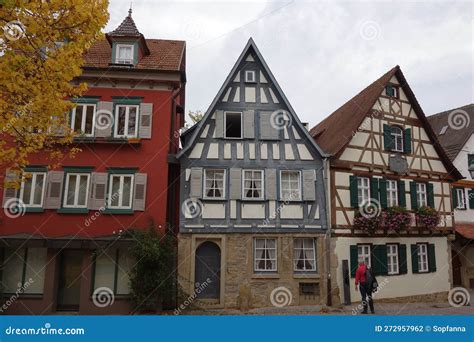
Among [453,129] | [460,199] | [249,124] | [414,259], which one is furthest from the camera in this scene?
[453,129]

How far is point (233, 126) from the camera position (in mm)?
15023

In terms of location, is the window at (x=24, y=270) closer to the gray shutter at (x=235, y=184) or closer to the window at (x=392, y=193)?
the gray shutter at (x=235, y=184)

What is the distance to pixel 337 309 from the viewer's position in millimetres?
12586

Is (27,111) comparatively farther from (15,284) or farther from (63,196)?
(15,284)

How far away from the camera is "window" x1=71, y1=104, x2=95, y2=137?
43.5 feet

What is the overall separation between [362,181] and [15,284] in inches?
548

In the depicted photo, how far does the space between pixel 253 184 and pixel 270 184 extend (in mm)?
686

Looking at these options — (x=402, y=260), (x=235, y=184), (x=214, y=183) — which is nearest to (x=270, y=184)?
(x=235, y=184)

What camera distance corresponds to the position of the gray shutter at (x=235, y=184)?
533 inches

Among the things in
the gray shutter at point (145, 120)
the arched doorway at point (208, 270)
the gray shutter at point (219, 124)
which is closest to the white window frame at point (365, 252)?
the arched doorway at point (208, 270)

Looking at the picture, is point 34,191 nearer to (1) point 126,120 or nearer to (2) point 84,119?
(2) point 84,119

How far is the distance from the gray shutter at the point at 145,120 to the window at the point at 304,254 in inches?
284

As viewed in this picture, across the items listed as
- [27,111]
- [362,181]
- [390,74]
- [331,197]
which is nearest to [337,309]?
[331,197]

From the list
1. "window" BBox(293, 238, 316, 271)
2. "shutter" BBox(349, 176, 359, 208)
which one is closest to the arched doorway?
"window" BBox(293, 238, 316, 271)
